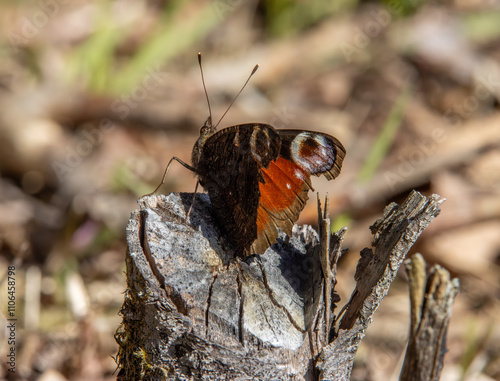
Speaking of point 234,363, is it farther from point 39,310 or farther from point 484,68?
point 484,68

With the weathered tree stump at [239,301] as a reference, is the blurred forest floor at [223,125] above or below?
above

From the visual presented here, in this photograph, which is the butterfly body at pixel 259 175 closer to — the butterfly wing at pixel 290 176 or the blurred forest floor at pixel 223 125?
the butterfly wing at pixel 290 176

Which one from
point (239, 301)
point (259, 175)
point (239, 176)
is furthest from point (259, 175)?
point (239, 301)

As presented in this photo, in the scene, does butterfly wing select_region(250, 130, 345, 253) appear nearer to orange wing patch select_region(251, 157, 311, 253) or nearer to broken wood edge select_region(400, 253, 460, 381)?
orange wing patch select_region(251, 157, 311, 253)

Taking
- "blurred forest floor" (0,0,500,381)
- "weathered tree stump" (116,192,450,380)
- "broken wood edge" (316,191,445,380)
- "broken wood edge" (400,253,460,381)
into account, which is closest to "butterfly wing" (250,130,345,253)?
"weathered tree stump" (116,192,450,380)

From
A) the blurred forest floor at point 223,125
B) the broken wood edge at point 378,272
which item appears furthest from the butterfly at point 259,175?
the blurred forest floor at point 223,125

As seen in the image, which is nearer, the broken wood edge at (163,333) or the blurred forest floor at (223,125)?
the broken wood edge at (163,333)

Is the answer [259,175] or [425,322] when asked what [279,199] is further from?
[425,322]

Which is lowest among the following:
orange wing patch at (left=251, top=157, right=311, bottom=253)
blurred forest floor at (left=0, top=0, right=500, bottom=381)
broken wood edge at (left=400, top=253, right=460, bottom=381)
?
broken wood edge at (left=400, top=253, right=460, bottom=381)
